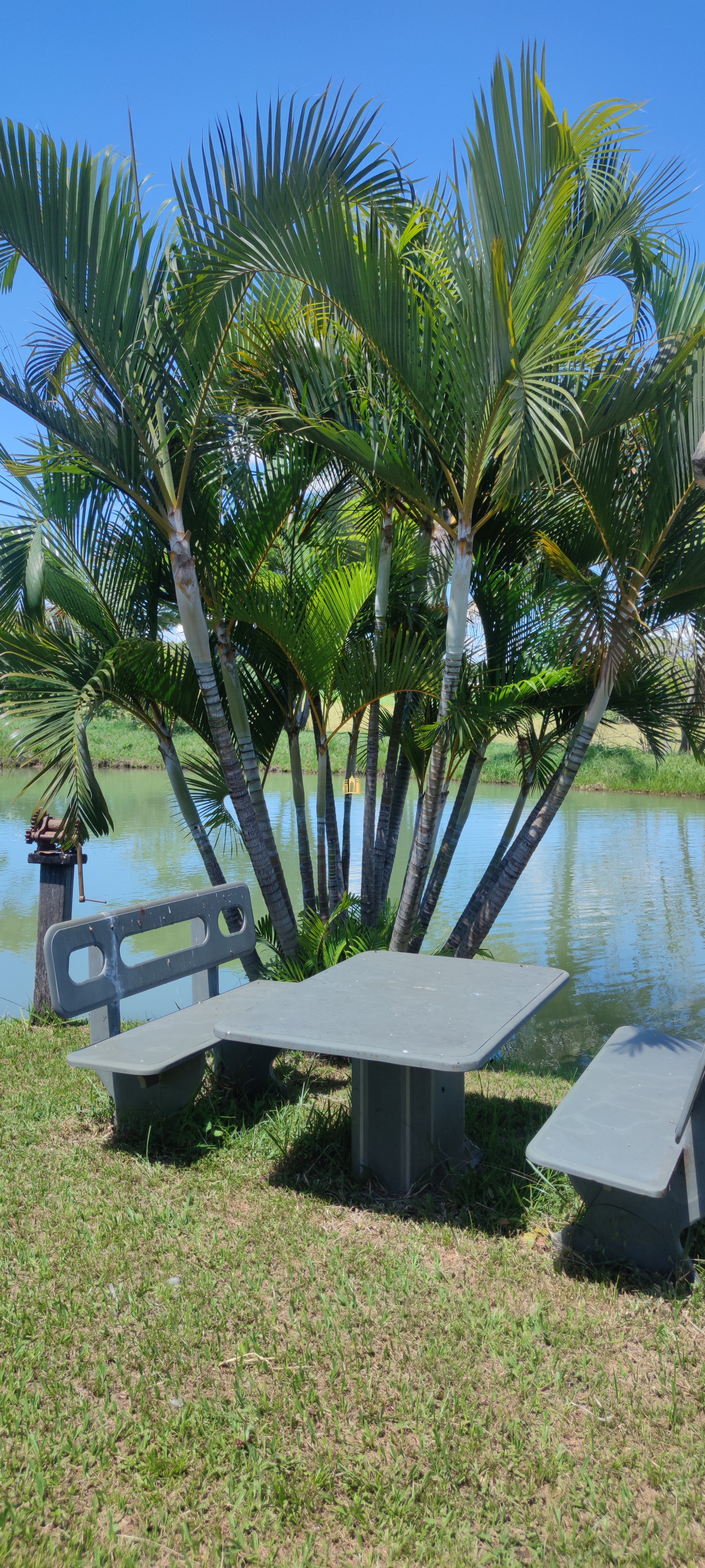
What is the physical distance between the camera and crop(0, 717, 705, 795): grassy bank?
23875 millimetres

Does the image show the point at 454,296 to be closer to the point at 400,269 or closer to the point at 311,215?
the point at 400,269

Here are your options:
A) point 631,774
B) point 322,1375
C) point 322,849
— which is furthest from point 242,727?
point 631,774

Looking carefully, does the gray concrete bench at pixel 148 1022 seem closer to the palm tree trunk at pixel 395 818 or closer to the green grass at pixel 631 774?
the palm tree trunk at pixel 395 818

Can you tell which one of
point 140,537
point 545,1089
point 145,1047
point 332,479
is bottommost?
point 545,1089

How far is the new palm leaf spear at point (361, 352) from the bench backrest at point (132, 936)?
79 centimetres

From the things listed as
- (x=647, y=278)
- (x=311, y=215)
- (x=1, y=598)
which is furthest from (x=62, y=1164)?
(x=647, y=278)

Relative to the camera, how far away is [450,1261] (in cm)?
280

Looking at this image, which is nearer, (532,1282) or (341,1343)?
(341,1343)

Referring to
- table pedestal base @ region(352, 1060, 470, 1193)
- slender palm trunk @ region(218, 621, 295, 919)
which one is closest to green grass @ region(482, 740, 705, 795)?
slender palm trunk @ region(218, 621, 295, 919)

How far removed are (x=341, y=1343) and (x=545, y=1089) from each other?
2.38m

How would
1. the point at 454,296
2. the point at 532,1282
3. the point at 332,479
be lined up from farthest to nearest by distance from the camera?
the point at 332,479 → the point at 454,296 → the point at 532,1282

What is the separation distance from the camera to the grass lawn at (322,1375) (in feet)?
6.15

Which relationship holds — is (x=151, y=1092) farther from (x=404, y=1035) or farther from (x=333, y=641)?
(x=333, y=641)

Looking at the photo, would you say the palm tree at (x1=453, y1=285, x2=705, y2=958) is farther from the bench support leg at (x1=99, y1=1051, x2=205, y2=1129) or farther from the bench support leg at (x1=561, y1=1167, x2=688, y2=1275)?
the bench support leg at (x1=561, y1=1167, x2=688, y2=1275)
